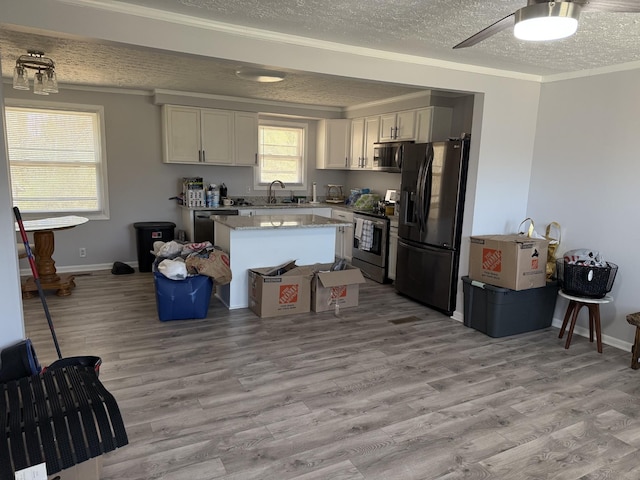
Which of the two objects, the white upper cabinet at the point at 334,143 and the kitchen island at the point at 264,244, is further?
the white upper cabinet at the point at 334,143

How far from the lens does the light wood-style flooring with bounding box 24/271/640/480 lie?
2143 millimetres

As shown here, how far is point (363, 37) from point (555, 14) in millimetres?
1495

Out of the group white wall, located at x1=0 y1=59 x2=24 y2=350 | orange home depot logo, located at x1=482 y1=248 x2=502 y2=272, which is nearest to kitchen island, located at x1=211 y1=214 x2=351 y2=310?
orange home depot logo, located at x1=482 y1=248 x2=502 y2=272

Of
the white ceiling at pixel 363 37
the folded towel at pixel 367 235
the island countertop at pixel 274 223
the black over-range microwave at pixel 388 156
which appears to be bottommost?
the folded towel at pixel 367 235

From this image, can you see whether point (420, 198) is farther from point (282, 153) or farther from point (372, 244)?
point (282, 153)

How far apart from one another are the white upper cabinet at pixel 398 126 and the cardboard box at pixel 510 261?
6.48 ft

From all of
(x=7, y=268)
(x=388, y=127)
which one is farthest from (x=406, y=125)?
(x=7, y=268)

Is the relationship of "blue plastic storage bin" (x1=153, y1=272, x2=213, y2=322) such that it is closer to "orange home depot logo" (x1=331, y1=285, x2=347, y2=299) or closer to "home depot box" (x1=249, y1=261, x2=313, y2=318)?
"home depot box" (x1=249, y1=261, x2=313, y2=318)

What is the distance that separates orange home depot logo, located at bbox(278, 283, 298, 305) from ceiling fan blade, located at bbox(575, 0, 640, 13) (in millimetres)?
3105

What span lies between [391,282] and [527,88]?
2.67m

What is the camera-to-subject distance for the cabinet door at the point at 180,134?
5668 mm

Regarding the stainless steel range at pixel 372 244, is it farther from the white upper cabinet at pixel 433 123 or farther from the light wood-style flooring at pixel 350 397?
the light wood-style flooring at pixel 350 397

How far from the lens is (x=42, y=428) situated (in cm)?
164

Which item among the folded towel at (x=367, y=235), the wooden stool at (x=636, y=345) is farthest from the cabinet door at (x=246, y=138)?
the wooden stool at (x=636, y=345)
